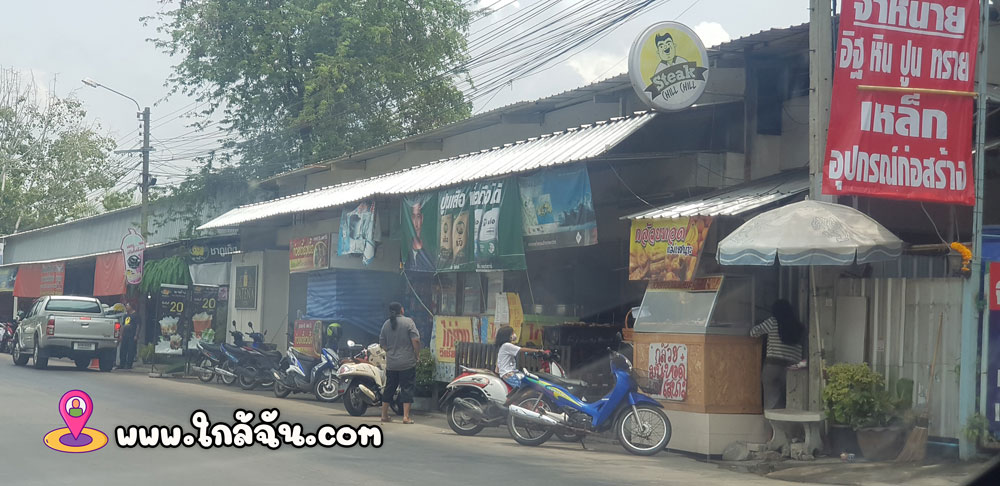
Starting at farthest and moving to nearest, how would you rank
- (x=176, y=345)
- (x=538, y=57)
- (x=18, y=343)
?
(x=18, y=343), (x=176, y=345), (x=538, y=57)

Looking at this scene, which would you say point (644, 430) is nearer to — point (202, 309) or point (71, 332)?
point (202, 309)

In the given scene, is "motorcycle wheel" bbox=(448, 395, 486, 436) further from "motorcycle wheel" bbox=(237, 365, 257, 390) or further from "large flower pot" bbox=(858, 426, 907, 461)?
"motorcycle wheel" bbox=(237, 365, 257, 390)

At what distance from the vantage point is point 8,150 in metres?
55.8

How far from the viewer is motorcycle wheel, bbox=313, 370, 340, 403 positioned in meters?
18.5

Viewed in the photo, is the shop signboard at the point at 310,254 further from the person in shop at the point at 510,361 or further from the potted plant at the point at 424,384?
the person in shop at the point at 510,361

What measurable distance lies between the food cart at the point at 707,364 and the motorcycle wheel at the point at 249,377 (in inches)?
422

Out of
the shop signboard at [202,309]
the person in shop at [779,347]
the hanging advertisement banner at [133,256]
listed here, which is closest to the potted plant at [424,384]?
the person in shop at [779,347]

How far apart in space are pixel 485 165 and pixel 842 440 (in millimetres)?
7317

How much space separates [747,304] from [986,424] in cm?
332

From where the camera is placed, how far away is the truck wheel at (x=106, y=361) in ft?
86.2

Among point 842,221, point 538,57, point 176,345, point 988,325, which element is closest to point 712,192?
point 842,221

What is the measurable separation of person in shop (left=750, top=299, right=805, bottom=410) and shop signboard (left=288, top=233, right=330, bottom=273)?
37.2 feet

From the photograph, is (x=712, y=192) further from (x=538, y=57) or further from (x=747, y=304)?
(x=538, y=57)

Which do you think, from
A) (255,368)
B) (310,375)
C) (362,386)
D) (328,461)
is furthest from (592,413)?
(255,368)
